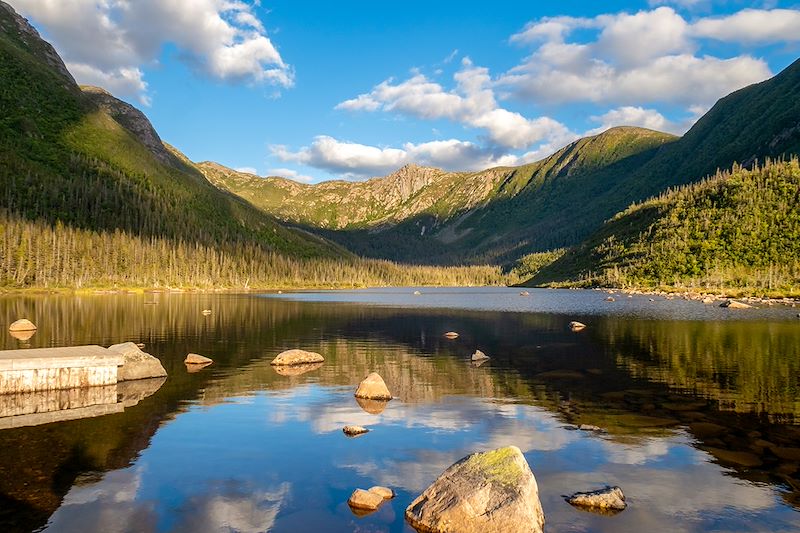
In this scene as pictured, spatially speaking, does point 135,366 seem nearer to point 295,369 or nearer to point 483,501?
point 295,369

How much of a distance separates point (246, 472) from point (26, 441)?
39.6 ft

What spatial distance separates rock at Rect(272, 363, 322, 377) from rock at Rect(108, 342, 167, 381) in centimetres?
961

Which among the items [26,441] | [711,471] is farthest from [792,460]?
[26,441]

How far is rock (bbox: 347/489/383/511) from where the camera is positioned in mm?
19734

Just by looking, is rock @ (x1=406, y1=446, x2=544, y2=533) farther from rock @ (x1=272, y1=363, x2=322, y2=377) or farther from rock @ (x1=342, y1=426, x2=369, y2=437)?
rock @ (x1=272, y1=363, x2=322, y2=377)

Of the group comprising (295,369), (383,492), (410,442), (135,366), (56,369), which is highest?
(56,369)

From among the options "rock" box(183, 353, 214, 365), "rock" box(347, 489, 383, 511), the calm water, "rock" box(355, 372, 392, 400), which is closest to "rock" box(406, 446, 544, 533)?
the calm water

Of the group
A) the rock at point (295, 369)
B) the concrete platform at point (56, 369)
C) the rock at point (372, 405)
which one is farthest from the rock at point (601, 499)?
the concrete platform at point (56, 369)

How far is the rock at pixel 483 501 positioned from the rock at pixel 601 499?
2368mm

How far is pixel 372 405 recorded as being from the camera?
36.6 meters

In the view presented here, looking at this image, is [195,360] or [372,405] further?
[195,360]

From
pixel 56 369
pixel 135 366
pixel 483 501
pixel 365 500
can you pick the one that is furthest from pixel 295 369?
pixel 483 501

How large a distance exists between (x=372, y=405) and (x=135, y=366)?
20650mm

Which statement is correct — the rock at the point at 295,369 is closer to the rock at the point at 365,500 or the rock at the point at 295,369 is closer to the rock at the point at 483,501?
the rock at the point at 365,500
